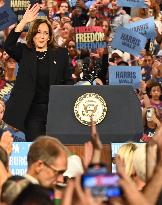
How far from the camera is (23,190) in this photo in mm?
4023

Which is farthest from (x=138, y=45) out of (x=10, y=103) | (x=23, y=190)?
(x=23, y=190)

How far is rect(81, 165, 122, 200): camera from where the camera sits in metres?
3.57

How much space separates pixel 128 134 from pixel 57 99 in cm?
65

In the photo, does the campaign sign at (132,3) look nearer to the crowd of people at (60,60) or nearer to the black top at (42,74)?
the crowd of people at (60,60)

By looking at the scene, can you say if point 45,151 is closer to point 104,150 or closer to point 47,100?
point 104,150

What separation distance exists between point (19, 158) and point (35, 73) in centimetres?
98

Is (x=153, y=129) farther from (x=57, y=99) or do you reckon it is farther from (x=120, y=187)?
(x=120, y=187)

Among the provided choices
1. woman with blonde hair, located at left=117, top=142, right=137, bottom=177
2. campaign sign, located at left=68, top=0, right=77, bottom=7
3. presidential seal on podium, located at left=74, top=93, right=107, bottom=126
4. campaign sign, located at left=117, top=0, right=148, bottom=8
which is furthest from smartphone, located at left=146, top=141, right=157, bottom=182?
campaign sign, located at left=68, top=0, right=77, bottom=7

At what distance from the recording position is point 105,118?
7.84m

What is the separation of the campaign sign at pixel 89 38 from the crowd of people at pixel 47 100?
11 centimetres

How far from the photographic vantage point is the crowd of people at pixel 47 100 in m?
3.93

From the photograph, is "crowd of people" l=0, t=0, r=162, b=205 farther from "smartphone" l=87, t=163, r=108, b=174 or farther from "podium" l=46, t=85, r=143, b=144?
"podium" l=46, t=85, r=143, b=144

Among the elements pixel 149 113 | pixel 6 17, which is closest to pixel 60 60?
pixel 149 113

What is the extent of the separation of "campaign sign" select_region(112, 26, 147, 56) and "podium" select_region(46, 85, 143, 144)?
5.07 meters
